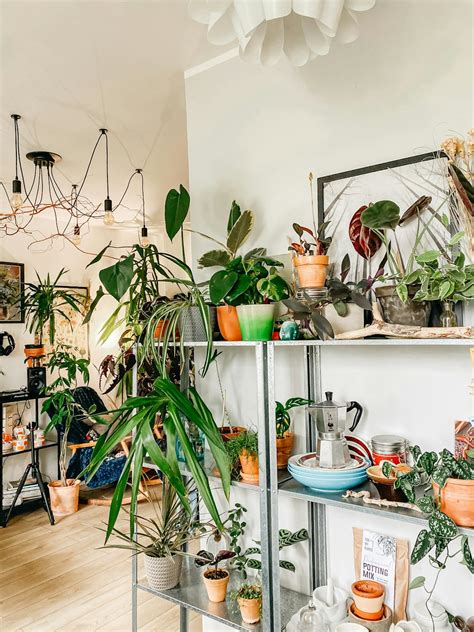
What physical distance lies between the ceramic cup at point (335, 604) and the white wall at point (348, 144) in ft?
0.25

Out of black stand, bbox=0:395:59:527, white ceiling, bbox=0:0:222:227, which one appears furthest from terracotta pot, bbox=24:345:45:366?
white ceiling, bbox=0:0:222:227

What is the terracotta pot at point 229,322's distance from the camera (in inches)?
71.0

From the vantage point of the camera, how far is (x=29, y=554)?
3.48m

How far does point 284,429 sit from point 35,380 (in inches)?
131

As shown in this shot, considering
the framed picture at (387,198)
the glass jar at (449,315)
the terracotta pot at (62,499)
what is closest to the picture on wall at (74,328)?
the terracotta pot at (62,499)

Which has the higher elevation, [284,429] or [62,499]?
[284,429]

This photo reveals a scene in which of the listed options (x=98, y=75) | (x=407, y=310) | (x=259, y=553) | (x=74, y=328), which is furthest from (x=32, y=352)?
(x=407, y=310)

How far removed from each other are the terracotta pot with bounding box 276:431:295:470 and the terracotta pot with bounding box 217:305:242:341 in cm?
41

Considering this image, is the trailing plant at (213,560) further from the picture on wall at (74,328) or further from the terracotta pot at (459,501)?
the picture on wall at (74,328)

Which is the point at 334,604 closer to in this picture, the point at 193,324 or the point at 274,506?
the point at 274,506

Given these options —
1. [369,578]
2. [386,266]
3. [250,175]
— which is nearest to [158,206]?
[250,175]

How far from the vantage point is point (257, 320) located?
1712mm

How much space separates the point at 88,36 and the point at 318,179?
111cm

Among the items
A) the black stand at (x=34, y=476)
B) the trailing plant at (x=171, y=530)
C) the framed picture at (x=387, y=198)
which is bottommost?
the black stand at (x=34, y=476)
